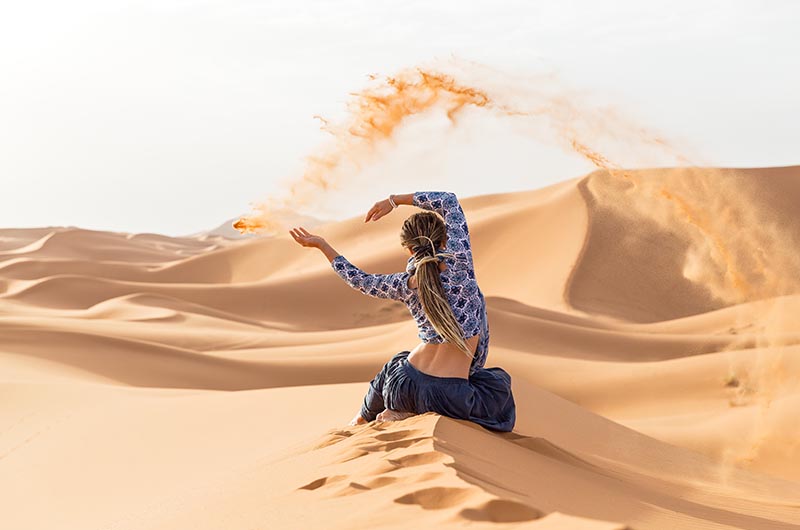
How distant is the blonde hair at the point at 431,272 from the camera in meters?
5.38

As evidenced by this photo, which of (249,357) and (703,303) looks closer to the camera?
(249,357)

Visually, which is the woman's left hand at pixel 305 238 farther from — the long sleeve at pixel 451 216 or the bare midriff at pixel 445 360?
the bare midriff at pixel 445 360

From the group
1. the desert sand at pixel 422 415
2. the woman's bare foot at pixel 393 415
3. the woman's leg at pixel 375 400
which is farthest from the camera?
the woman's leg at pixel 375 400

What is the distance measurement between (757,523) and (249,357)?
1305cm

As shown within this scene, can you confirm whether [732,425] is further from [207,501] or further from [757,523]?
[207,501]

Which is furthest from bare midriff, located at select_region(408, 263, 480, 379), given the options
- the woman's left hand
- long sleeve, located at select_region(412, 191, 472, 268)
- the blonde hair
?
the woman's left hand

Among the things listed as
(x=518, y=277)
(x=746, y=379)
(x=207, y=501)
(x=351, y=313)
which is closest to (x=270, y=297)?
(x=351, y=313)

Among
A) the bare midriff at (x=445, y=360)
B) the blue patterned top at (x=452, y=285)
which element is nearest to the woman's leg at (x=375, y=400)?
the bare midriff at (x=445, y=360)

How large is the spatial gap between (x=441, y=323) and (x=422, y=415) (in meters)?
0.56

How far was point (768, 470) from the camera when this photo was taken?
31.0 ft

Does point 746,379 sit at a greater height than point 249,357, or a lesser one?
lesser

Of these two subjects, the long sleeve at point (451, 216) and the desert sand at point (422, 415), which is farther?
the long sleeve at point (451, 216)

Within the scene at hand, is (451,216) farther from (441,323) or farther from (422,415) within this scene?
(422,415)

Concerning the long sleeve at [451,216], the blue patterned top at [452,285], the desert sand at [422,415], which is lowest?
the desert sand at [422,415]
